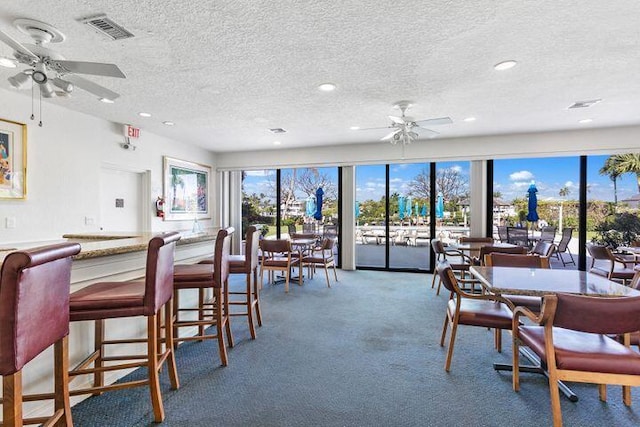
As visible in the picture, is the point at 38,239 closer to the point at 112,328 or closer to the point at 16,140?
the point at 16,140

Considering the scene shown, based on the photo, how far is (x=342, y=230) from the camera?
6.68 m

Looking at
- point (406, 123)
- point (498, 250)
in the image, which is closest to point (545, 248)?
point (498, 250)

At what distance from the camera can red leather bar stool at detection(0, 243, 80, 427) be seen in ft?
3.63

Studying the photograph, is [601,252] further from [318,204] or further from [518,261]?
[318,204]

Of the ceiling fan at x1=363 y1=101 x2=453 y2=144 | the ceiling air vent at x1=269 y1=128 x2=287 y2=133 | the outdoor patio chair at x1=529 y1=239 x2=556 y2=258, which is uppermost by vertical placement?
the ceiling air vent at x1=269 y1=128 x2=287 y2=133

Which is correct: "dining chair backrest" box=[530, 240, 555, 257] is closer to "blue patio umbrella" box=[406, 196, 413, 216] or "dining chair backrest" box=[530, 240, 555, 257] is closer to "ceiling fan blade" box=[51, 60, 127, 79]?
"blue patio umbrella" box=[406, 196, 413, 216]

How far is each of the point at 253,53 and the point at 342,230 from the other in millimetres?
4477

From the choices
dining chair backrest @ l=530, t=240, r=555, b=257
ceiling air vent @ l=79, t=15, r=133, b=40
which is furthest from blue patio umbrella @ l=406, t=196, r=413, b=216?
ceiling air vent @ l=79, t=15, r=133, b=40

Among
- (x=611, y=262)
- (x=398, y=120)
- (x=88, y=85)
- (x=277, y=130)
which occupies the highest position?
(x=277, y=130)

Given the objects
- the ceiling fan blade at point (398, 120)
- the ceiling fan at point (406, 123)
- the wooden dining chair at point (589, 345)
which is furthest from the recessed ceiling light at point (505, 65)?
the wooden dining chair at point (589, 345)

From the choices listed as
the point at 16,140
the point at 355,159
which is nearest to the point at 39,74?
the point at 16,140

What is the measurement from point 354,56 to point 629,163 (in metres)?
5.96

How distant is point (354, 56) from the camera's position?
107 inches

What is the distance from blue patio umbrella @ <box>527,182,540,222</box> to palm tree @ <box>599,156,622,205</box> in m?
1.08
